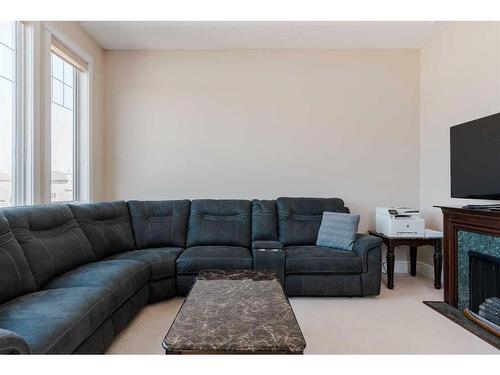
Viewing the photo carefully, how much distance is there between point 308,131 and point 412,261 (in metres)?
2.02

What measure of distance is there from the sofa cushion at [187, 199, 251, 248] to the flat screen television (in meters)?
2.03

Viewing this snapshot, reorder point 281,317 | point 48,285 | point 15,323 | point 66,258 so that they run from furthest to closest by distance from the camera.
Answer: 1. point 66,258
2. point 48,285
3. point 281,317
4. point 15,323

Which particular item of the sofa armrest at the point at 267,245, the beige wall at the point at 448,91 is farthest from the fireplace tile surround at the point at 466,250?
the sofa armrest at the point at 267,245

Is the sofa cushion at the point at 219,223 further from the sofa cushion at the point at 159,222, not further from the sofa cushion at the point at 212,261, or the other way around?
the sofa cushion at the point at 212,261

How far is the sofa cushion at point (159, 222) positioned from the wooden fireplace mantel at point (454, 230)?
258 centimetres

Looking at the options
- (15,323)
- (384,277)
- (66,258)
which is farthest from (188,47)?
(384,277)

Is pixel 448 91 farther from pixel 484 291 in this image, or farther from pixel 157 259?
pixel 157 259

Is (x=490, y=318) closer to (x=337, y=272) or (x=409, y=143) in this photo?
(x=337, y=272)

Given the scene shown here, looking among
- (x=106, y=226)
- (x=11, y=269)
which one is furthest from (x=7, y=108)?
(x=11, y=269)

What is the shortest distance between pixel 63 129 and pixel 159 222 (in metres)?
1.38

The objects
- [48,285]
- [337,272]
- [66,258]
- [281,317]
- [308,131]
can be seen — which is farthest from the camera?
[308,131]

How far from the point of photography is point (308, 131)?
12.1 ft

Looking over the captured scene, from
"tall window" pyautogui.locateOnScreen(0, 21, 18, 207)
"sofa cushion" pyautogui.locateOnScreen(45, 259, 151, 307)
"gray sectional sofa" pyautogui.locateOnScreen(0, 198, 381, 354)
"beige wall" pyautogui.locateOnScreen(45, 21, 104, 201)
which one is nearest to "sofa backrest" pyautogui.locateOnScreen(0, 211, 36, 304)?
"gray sectional sofa" pyautogui.locateOnScreen(0, 198, 381, 354)

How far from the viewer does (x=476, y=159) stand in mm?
2316
